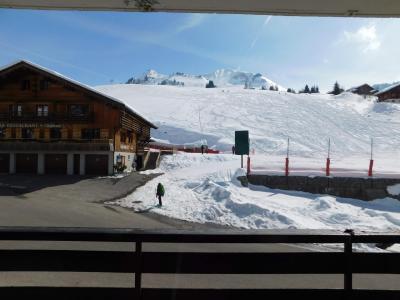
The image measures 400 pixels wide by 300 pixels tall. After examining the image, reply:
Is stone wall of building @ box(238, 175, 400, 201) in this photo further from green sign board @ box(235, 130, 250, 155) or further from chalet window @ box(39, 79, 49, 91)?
chalet window @ box(39, 79, 49, 91)

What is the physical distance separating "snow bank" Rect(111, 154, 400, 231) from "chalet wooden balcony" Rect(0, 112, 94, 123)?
13841mm

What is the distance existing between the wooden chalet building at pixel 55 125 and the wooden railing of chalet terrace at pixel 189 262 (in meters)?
31.0

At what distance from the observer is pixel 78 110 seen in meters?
35.7

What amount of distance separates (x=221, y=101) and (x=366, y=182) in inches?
3041

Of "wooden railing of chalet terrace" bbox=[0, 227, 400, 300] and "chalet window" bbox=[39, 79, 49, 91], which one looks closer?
"wooden railing of chalet terrace" bbox=[0, 227, 400, 300]

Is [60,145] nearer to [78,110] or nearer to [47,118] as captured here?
[47,118]

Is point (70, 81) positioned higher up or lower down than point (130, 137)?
higher up

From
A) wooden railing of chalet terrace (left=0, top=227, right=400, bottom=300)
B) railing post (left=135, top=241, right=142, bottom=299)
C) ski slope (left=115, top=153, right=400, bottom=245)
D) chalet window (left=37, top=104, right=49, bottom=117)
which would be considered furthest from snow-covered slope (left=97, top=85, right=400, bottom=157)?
railing post (left=135, top=241, right=142, bottom=299)

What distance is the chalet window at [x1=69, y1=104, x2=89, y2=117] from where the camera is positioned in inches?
1394

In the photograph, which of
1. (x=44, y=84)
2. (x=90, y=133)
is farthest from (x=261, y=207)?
(x=44, y=84)

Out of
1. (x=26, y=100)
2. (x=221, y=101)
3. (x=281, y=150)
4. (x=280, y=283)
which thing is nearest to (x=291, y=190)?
(x=280, y=283)

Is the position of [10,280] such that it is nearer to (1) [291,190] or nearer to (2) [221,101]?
(1) [291,190]

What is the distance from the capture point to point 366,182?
65.9ft

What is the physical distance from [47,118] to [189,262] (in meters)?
35.7
